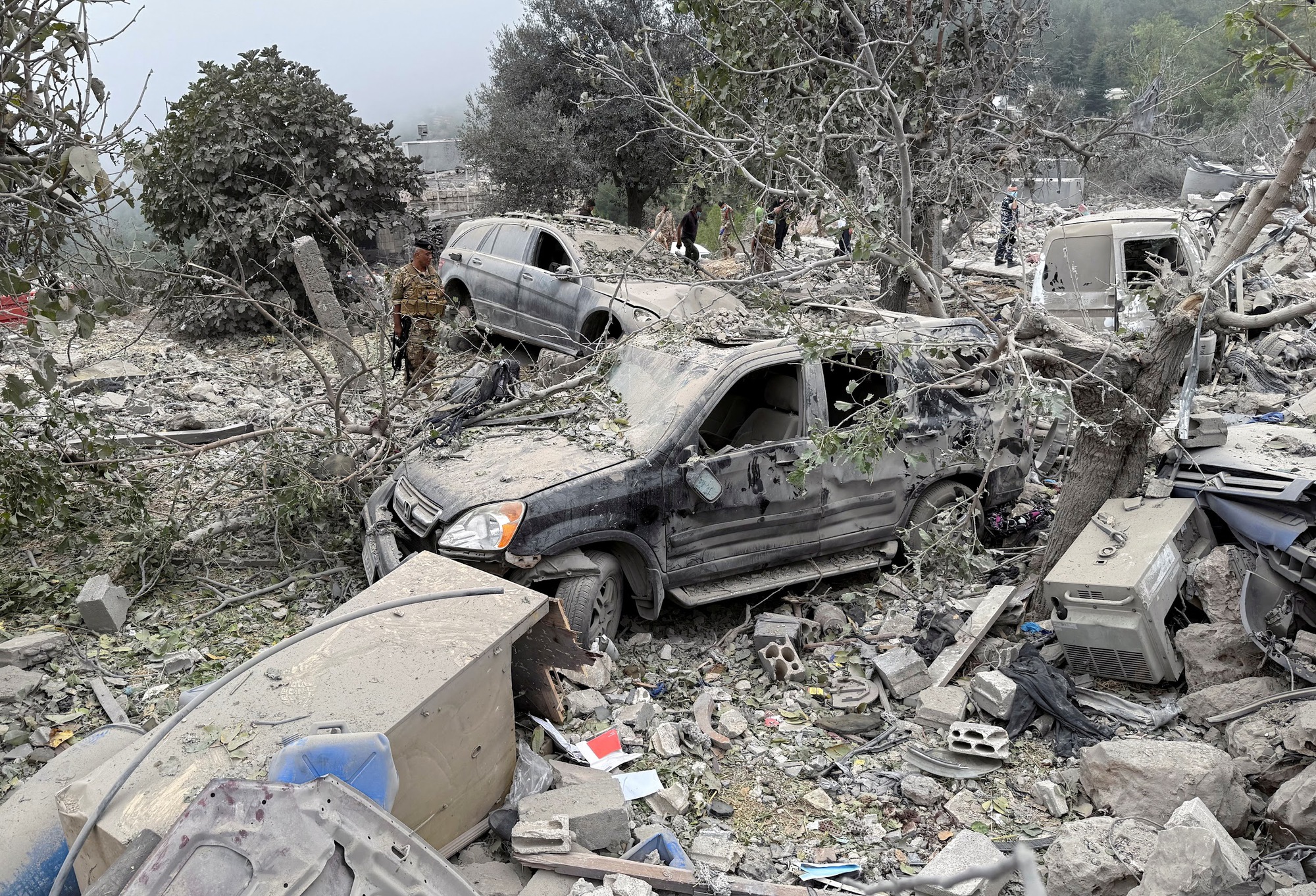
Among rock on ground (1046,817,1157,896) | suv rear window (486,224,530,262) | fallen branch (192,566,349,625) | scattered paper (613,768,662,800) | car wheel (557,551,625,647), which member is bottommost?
rock on ground (1046,817,1157,896)

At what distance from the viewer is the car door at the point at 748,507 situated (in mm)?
5422

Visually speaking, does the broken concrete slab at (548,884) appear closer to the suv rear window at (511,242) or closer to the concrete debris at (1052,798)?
the concrete debris at (1052,798)

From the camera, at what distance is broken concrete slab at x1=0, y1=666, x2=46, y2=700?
4508 millimetres

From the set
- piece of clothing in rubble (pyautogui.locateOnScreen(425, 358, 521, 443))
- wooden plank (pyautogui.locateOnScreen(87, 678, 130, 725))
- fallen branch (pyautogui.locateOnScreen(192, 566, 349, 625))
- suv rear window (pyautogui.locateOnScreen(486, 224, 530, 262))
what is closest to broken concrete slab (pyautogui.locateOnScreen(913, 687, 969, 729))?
piece of clothing in rubble (pyautogui.locateOnScreen(425, 358, 521, 443))

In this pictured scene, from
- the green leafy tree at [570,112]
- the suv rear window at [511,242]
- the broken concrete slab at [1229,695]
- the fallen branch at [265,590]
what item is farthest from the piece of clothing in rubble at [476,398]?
the green leafy tree at [570,112]

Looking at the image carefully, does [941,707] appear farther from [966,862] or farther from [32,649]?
[32,649]

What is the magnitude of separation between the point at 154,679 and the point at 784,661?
339 cm

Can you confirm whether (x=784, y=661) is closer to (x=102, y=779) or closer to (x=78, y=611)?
(x=102, y=779)

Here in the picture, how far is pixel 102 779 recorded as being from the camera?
3164 mm

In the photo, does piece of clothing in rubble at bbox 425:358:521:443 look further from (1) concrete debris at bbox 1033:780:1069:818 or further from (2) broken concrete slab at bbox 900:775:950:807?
(1) concrete debris at bbox 1033:780:1069:818

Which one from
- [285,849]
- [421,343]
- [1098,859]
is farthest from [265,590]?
[1098,859]

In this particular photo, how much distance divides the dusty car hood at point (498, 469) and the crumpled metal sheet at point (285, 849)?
2.54m

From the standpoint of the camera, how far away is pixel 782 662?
521 cm

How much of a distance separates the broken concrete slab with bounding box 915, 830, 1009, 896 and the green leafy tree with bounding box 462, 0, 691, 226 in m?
15.1
